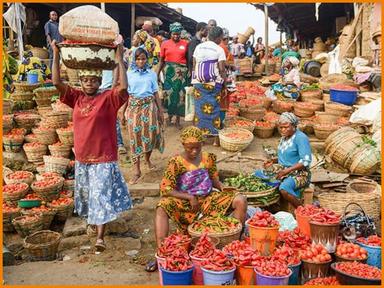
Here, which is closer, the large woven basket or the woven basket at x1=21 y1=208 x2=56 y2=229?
the large woven basket

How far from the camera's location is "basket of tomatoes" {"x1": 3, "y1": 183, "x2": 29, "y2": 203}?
6414 mm

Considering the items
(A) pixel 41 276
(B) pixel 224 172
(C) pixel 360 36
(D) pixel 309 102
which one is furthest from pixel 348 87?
(A) pixel 41 276

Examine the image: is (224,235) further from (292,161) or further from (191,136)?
(292,161)

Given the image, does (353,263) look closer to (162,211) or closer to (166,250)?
(166,250)

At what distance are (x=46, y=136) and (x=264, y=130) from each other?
3.86 metres

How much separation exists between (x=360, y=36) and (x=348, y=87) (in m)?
3.79

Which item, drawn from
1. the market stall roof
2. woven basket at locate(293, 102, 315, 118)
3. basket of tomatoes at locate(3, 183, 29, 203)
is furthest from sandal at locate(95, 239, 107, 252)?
the market stall roof

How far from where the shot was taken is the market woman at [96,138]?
180 inches

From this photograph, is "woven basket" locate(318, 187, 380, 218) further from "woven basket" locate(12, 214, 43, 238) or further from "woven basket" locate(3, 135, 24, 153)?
"woven basket" locate(3, 135, 24, 153)

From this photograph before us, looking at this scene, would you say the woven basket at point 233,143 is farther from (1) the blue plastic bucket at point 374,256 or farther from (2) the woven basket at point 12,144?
(1) the blue plastic bucket at point 374,256

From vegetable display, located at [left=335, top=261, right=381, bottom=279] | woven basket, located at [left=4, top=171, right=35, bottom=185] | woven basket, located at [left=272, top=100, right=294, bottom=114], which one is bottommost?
vegetable display, located at [left=335, top=261, right=381, bottom=279]

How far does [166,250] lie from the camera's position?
12.7 ft

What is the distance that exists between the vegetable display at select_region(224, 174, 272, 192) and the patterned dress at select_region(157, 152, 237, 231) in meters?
0.77

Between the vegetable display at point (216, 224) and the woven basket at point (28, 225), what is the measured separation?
2349 mm
